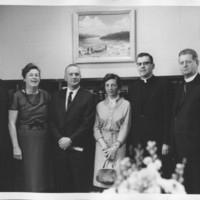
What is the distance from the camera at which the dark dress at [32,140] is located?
2191mm

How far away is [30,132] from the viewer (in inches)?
86.2

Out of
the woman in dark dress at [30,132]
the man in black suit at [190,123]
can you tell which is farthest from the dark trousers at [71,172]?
the man in black suit at [190,123]

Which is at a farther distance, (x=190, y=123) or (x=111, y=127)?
(x=111, y=127)

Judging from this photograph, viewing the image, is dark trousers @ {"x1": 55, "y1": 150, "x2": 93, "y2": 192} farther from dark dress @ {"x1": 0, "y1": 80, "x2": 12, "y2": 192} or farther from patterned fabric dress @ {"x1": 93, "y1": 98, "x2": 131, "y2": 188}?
dark dress @ {"x1": 0, "y1": 80, "x2": 12, "y2": 192}

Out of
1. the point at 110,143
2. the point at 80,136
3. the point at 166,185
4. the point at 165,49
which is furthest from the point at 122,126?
the point at 166,185

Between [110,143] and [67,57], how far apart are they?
2.76 feet

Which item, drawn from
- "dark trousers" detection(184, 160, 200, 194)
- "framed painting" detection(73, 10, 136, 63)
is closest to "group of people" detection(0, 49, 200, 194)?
"dark trousers" detection(184, 160, 200, 194)

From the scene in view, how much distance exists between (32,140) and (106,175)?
0.51 m

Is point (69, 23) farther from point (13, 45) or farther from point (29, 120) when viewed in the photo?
point (29, 120)

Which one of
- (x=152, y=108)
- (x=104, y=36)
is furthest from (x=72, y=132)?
(x=104, y=36)

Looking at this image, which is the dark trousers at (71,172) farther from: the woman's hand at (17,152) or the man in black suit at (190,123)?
the man in black suit at (190,123)

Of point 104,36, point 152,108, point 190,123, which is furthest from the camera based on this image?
point 104,36

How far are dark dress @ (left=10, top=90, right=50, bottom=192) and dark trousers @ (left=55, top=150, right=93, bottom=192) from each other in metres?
0.10

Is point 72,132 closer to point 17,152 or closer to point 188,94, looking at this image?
point 17,152
